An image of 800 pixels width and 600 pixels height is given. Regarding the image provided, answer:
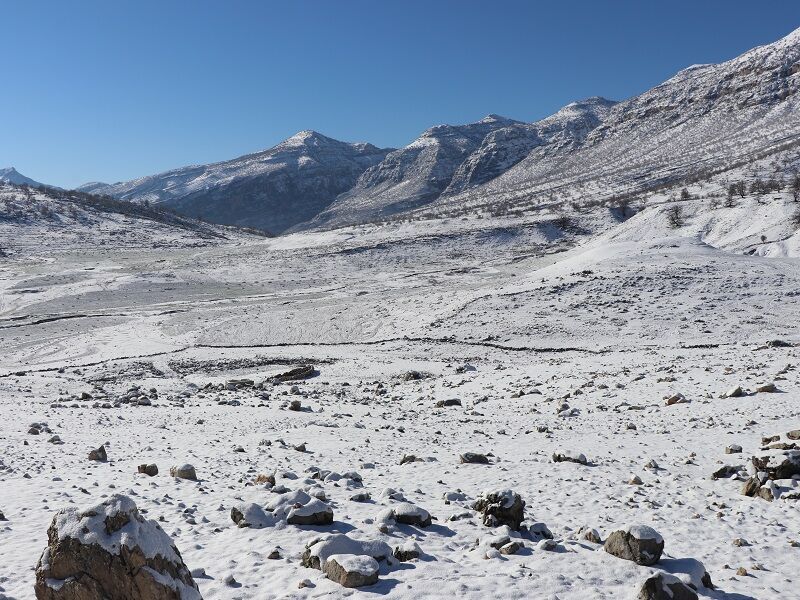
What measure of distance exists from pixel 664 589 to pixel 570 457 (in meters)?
5.65

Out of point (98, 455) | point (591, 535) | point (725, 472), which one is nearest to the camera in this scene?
point (591, 535)

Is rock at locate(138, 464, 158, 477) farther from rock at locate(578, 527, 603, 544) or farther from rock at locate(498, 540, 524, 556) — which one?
rock at locate(578, 527, 603, 544)

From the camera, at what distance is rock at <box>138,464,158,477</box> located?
1029 centimetres

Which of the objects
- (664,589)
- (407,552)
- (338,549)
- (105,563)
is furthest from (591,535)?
(105,563)

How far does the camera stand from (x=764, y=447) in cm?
1165

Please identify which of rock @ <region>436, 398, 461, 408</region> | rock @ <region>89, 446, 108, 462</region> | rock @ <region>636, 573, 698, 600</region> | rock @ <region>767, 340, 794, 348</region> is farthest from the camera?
rock @ <region>767, 340, 794, 348</region>

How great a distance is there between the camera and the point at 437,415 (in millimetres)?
17703

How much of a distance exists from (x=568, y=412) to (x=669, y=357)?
10.7m

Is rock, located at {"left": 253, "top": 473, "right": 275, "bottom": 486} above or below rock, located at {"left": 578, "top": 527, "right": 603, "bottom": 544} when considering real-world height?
above

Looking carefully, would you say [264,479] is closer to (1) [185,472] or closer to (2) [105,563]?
(1) [185,472]

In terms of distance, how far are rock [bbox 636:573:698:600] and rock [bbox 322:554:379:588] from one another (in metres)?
2.65

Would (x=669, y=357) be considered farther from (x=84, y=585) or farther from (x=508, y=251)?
(x=508, y=251)

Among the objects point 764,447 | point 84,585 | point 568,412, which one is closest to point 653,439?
point 764,447

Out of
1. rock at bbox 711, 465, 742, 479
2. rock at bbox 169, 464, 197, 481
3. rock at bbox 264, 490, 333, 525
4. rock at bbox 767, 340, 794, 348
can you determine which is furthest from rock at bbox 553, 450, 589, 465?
rock at bbox 767, 340, 794, 348
